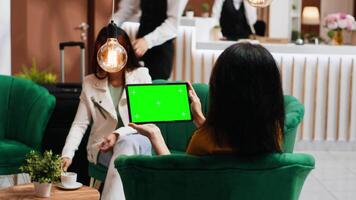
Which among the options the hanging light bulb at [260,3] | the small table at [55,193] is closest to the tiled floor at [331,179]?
the small table at [55,193]

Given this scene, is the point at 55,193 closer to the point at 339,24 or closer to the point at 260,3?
the point at 260,3

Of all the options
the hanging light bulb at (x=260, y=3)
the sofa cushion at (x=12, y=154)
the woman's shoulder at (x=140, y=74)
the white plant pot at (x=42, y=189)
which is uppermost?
the hanging light bulb at (x=260, y=3)

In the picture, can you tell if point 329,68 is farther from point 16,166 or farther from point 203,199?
point 203,199

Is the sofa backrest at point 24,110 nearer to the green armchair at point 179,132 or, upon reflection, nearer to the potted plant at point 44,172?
the green armchair at point 179,132

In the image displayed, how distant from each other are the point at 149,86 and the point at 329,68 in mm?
4294

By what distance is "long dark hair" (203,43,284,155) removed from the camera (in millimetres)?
2402

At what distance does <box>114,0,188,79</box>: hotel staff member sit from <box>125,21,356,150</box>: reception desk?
1988 millimetres

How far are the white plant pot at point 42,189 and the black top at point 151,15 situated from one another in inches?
80.7

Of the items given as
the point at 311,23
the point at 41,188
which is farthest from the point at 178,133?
the point at 311,23

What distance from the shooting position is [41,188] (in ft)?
11.6

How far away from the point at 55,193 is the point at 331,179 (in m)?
3.20

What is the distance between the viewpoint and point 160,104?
3490mm

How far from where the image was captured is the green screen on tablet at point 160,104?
3434 millimetres

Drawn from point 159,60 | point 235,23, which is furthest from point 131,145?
point 235,23
